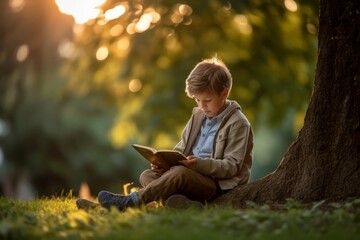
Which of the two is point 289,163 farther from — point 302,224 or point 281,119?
point 281,119

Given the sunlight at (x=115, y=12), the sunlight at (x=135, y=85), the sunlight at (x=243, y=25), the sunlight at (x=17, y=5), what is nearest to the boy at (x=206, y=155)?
the sunlight at (x=115, y=12)

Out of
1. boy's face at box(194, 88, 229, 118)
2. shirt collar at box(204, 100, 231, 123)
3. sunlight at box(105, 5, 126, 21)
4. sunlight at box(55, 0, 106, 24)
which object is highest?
sunlight at box(55, 0, 106, 24)

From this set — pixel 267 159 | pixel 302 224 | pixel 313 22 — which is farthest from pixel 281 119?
pixel 267 159

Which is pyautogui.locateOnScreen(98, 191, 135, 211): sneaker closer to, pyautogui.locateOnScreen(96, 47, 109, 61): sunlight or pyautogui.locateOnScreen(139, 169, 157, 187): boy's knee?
pyautogui.locateOnScreen(139, 169, 157, 187): boy's knee

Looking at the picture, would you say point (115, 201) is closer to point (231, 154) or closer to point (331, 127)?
point (231, 154)

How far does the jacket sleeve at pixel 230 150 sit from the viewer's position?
Result: 775 centimetres

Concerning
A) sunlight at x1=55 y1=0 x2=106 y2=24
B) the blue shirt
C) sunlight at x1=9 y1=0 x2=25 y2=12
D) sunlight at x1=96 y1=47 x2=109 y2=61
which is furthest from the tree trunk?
sunlight at x1=9 y1=0 x2=25 y2=12

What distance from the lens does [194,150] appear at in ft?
27.0

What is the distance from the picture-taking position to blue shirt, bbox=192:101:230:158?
8102 millimetres

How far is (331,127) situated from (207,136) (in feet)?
3.99

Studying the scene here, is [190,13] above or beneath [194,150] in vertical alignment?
above

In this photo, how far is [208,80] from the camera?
25.9 ft

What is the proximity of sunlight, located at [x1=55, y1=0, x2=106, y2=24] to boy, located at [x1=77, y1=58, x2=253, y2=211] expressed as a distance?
189 inches

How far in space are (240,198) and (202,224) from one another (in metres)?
1.61
